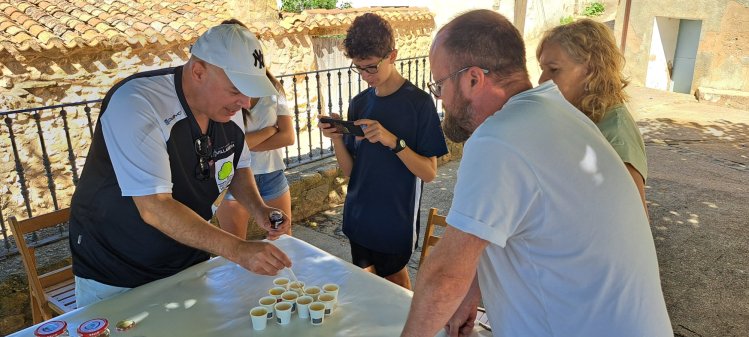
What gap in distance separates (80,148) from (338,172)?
14.4 ft

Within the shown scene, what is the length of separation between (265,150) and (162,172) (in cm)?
149

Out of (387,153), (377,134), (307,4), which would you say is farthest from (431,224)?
(307,4)

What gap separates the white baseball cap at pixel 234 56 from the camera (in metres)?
1.85

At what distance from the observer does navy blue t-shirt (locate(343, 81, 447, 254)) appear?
103 inches

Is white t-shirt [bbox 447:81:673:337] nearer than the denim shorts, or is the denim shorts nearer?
white t-shirt [bbox 447:81:673:337]

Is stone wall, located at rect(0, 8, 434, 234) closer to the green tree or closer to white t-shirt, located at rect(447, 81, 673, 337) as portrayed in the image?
white t-shirt, located at rect(447, 81, 673, 337)

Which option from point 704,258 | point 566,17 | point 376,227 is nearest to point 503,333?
point 376,227

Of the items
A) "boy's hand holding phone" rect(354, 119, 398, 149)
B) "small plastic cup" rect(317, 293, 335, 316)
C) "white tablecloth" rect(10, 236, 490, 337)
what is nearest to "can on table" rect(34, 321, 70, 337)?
"white tablecloth" rect(10, 236, 490, 337)

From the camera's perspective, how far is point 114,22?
790cm

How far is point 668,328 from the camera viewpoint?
1.40m

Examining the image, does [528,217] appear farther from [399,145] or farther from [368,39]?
[368,39]

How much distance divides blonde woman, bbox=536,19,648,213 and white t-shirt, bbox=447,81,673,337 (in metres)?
0.97

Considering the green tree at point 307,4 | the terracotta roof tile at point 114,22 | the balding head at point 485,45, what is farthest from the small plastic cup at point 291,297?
the green tree at point 307,4

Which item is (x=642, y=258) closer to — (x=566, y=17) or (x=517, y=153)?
(x=517, y=153)
